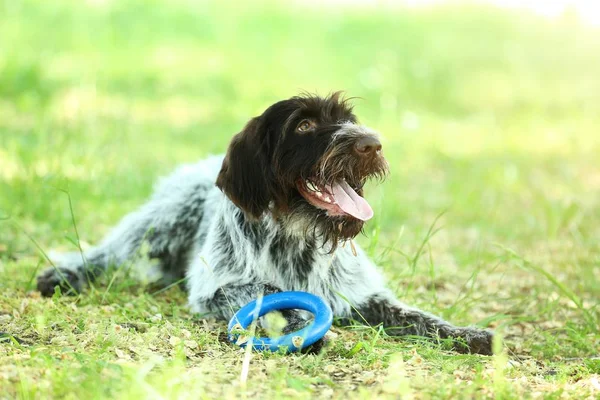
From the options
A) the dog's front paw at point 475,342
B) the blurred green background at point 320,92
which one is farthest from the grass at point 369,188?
the dog's front paw at point 475,342

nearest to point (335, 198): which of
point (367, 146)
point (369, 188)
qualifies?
point (367, 146)

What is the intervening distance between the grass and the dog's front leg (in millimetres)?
117

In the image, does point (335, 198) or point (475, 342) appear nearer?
point (335, 198)

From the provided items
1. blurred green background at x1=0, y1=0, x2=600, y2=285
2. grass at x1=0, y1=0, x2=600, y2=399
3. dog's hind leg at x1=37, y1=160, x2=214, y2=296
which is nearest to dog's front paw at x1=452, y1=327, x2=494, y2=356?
grass at x1=0, y1=0, x2=600, y2=399

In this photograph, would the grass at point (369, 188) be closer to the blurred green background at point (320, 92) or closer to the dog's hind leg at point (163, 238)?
the blurred green background at point (320, 92)

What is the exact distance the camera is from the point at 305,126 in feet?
14.9

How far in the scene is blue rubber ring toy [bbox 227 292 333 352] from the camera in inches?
163

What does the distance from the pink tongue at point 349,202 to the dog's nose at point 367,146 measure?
0.72 ft

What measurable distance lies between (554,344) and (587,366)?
50 centimetres

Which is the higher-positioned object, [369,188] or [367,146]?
[367,146]

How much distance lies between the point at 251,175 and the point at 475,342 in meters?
1.52

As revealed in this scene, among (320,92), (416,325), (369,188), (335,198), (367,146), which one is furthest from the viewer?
(320,92)

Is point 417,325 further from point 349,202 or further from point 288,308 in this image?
point 349,202

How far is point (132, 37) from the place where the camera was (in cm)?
1346
